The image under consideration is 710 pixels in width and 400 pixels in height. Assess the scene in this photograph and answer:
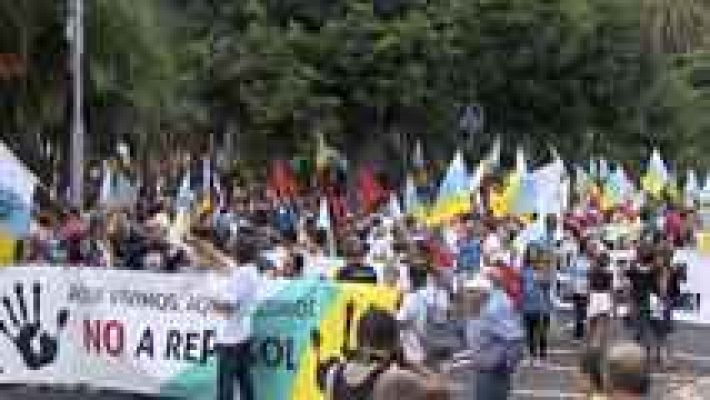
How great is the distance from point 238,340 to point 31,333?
2.81 metres

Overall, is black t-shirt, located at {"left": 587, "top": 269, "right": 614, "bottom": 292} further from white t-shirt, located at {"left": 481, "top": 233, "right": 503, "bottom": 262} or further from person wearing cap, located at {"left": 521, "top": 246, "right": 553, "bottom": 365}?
white t-shirt, located at {"left": 481, "top": 233, "right": 503, "bottom": 262}

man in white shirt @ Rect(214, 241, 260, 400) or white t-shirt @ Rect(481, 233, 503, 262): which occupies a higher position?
white t-shirt @ Rect(481, 233, 503, 262)

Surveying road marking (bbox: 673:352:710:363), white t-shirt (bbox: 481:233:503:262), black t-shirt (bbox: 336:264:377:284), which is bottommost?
road marking (bbox: 673:352:710:363)

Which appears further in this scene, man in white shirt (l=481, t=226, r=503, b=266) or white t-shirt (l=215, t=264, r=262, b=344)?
man in white shirt (l=481, t=226, r=503, b=266)

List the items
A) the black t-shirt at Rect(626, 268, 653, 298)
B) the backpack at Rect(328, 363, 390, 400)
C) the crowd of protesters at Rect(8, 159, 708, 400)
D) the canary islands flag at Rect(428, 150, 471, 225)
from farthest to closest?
the canary islands flag at Rect(428, 150, 471, 225)
the black t-shirt at Rect(626, 268, 653, 298)
the crowd of protesters at Rect(8, 159, 708, 400)
the backpack at Rect(328, 363, 390, 400)

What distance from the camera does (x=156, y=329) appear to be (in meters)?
16.5

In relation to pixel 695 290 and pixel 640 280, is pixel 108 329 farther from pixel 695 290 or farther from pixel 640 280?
pixel 695 290

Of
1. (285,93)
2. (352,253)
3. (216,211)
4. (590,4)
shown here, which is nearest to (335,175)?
(285,93)

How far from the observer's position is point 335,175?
46781 mm

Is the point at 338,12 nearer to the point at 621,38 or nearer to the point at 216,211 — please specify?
the point at 621,38

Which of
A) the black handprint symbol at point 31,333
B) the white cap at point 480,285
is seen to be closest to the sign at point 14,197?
the black handprint symbol at point 31,333

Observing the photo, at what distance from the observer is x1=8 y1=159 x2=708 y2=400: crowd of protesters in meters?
14.3

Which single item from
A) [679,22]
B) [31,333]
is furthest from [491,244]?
[679,22]

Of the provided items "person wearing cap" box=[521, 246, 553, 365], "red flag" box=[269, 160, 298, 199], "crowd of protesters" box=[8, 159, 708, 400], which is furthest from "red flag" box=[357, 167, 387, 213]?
"person wearing cap" box=[521, 246, 553, 365]
